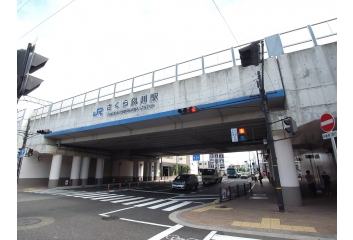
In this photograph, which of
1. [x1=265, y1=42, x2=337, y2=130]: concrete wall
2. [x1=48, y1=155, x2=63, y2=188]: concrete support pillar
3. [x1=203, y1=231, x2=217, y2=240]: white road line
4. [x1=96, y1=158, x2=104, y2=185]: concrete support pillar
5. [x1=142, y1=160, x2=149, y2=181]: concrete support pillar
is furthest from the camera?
[x1=142, y1=160, x2=149, y2=181]: concrete support pillar

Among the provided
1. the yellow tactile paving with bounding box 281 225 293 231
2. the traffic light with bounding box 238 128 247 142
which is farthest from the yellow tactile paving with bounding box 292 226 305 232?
the traffic light with bounding box 238 128 247 142

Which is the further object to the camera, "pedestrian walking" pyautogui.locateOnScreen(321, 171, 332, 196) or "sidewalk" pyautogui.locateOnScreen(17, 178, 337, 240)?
"pedestrian walking" pyautogui.locateOnScreen(321, 171, 332, 196)

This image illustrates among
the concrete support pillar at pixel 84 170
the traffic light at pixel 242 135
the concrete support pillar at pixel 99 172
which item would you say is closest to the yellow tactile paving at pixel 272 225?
the traffic light at pixel 242 135

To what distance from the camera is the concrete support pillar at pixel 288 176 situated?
39.2 ft

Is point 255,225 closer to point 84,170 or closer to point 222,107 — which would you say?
point 222,107

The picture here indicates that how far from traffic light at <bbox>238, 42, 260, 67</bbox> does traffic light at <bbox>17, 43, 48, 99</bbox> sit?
6627mm

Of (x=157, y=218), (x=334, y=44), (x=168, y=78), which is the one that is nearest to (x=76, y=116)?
(x=168, y=78)

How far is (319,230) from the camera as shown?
6.84 m

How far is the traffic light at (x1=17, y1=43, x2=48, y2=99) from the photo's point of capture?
4.80m

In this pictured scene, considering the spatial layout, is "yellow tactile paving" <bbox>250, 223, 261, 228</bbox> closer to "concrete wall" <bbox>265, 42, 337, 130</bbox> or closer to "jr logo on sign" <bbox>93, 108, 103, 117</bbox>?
"concrete wall" <bbox>265, 42, 337, 130</bbox>

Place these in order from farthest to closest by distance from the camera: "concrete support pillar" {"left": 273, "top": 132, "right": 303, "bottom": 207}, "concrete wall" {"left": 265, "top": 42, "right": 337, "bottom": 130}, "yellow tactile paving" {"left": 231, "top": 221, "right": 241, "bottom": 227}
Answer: "concrete support pillar" {"left": 273, "top": 132, "right": 303, "bottom": 207} → "concrete wall" {"left": 265, "top": 42, "right": 337, "bottom": 130} → "yellow tactile paving" {"left": 231, "top": 221, "right": 241, "bottom": 227}

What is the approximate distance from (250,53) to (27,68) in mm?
7168

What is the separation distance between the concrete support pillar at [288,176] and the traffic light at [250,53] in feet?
24.6

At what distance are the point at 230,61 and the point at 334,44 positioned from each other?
623 cm
